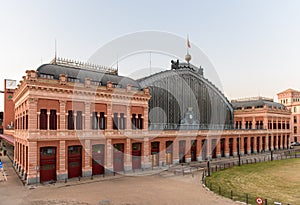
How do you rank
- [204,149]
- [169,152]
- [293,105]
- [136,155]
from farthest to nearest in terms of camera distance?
[293,105] → [204,149] → [169,152] → [136,155]

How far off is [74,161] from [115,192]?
10.6m

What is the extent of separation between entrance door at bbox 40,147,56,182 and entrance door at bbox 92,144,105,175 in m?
5.91

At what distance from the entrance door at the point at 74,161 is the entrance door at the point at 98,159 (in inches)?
85.3

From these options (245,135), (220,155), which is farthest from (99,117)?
(245,135)

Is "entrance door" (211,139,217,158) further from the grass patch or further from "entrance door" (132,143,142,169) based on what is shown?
"entrance door" (132,143,142,169)

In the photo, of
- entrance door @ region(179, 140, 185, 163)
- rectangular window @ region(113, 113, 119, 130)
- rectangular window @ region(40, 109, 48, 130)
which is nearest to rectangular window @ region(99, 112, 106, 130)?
rectangular window @ region(113, 113, 119, 130)

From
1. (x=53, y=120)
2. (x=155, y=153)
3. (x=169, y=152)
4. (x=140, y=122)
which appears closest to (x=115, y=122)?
(x=140, y=122)

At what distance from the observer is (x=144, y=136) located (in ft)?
147

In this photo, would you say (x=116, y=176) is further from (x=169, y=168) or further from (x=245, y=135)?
(x=245, y=135)

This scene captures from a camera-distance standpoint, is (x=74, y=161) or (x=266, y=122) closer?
(x=74, y=161)

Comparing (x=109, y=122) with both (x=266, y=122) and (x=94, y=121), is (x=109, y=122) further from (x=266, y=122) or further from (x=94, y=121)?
(x=266, y=122)

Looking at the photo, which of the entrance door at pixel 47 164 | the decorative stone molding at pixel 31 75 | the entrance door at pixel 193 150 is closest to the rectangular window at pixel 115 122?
the entrance door at pixel 47 164

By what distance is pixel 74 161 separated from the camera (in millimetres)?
36500

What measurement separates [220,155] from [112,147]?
30.6 m
